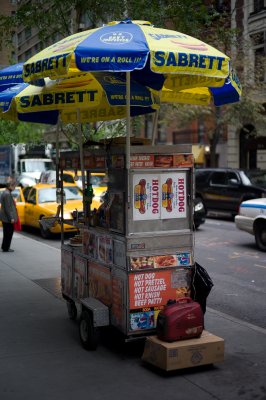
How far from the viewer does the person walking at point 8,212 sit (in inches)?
519

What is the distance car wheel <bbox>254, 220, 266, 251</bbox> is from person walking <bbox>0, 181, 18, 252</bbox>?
5.72 meters

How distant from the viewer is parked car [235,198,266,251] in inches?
525

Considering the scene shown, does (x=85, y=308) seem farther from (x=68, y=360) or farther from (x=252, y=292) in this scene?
(x=252, y=292)

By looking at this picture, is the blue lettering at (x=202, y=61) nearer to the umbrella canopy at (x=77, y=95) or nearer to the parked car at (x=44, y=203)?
the umbrella canopy at (x=77, y=95)

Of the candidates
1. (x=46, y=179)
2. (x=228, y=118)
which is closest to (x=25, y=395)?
(x=46, y=179)

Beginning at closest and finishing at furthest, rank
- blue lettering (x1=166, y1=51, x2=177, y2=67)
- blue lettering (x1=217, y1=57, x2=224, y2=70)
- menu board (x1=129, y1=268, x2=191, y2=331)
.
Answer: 1. blue lettering (x1=166, y1=51, x2=177, y2=67)
2. blue lettering (x1=217, y1=57, x2=224, y2=70)
3. menu board (x1=129, y1=268, x2=191, y2=331)

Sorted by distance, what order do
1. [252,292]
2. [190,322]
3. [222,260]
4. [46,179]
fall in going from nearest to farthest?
1. [190,322]
2. [252,292]
3. [222,260]
4. [46,179]

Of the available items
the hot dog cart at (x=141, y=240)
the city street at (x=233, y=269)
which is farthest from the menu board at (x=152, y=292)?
the city street at (x=233, y=269)

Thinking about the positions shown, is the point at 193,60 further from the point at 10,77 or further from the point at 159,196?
the point at 10,77

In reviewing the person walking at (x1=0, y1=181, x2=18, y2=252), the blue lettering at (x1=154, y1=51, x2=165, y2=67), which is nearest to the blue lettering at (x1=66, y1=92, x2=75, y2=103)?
the blue lettering at (x1=154, y1=51, x2=165, y2=67)

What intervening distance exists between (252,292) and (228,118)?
1894cm

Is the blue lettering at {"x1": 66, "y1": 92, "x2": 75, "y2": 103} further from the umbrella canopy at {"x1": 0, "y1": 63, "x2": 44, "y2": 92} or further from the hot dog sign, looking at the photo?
the hot dog sign

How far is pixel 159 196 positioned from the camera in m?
6.18

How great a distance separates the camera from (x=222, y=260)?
12289mm
